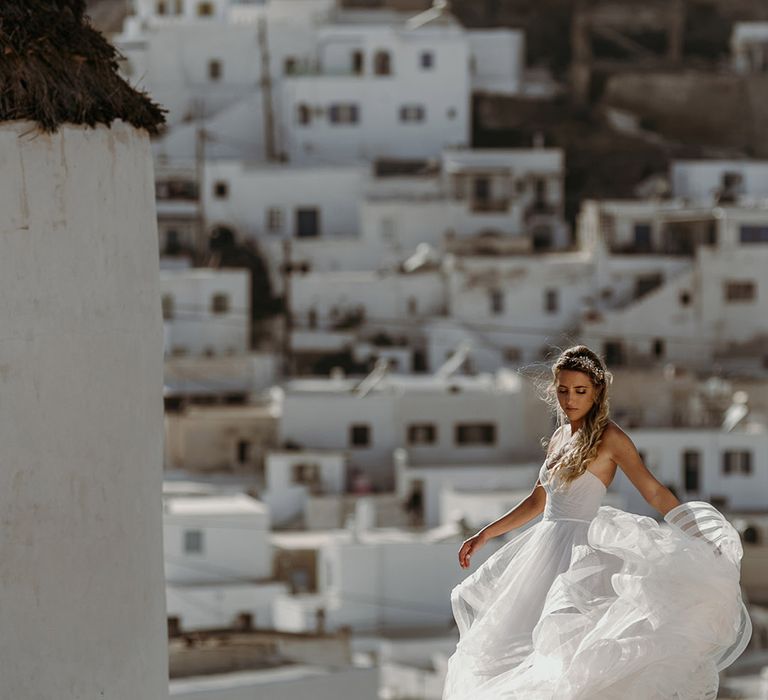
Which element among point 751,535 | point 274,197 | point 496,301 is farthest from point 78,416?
point 274,197

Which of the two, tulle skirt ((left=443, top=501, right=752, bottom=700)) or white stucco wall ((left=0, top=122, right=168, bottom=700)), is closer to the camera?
tulle skirt ((left=443, top=501, right=752, bottom=700))

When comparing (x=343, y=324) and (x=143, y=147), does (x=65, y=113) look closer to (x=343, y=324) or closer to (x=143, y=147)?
(x=143, y=147)

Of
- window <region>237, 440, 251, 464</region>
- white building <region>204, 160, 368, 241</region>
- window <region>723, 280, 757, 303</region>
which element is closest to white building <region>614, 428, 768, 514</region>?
window <region>237, 440, 251, 464</region>

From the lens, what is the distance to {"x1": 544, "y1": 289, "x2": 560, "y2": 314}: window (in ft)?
146

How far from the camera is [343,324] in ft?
148

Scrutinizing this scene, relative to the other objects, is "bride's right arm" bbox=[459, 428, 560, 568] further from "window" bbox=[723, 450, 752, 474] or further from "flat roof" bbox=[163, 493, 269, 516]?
"window" bbox=[723, 450, 752, 474]

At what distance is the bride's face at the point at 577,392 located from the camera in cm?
668

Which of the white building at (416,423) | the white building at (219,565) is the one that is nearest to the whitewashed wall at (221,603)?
the white building at (219,565)

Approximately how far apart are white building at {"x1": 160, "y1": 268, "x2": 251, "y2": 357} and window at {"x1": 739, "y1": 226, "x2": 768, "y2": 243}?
972cm

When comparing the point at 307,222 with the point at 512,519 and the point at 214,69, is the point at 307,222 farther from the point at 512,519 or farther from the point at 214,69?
the point at 512,519

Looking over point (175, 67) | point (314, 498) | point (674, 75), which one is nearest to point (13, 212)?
point (314, 498)

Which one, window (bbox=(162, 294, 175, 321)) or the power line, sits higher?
window (bbox=(162, 294, 175, 321))

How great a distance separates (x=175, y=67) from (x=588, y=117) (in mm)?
10251

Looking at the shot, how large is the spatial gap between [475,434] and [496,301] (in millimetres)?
5731
